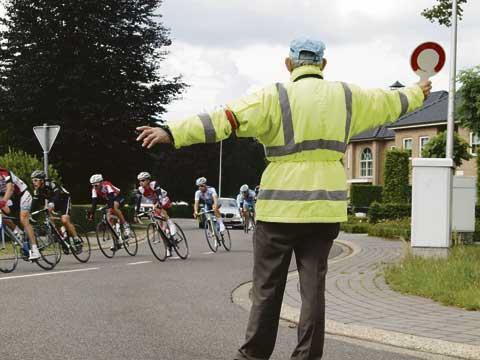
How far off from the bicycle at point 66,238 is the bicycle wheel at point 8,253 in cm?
64

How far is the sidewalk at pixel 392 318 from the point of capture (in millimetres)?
6023

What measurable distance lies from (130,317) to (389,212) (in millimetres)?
22185

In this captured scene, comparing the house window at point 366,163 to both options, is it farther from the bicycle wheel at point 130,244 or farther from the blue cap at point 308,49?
the blue cap at point 308,49

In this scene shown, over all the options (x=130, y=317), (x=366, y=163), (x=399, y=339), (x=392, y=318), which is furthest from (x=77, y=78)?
(x=366, y=163)

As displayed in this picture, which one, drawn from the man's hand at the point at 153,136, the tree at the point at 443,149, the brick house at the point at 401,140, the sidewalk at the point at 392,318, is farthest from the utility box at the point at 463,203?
the brick house at the point at 401,140

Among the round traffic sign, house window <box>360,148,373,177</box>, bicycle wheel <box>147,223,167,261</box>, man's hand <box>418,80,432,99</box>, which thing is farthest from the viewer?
house window <box>360,148,373,177</box>

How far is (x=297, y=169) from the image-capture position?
4.31 m

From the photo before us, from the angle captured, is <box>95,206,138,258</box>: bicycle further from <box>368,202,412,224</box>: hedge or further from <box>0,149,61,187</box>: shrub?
<box>368,202,412,224</box>: hedge

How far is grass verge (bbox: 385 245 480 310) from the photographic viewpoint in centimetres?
801

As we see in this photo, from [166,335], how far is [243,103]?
2.89m

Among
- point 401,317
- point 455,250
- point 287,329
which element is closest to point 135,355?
point 287,329

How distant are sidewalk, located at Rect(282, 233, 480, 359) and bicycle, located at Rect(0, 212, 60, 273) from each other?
468 centimetres

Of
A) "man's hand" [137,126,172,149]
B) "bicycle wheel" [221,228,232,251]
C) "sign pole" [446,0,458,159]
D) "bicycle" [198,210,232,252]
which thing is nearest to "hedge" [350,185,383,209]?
"sign pole" [446,0,458,159]

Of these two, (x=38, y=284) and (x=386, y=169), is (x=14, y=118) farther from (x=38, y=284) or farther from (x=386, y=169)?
(x=38, y=284)
